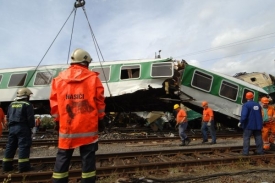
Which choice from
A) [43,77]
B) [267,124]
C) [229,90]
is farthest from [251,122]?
[43,77]

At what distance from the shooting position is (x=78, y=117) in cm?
274

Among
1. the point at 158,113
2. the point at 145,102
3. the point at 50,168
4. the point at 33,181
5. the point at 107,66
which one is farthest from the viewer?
the point at 158,113

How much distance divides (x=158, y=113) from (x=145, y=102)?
1.98 m

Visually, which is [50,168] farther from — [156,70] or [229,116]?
[229,116]

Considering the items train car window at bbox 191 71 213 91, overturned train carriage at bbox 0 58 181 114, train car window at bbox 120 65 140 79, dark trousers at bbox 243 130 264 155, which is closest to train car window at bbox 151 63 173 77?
overturned train carriage at bbox 0 58 181 114

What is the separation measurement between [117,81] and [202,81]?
13.4ft

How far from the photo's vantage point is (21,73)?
39.9ft

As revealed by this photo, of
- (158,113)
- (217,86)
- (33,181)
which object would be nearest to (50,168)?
(33,181)

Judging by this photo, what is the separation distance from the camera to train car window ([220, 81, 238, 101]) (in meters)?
11.5

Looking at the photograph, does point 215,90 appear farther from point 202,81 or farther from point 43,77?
point 43,77

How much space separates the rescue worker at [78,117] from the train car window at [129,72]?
825 centimetres

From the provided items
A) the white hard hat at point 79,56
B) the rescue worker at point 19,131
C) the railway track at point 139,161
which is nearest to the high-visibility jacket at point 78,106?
the white hard hat at point 79,56

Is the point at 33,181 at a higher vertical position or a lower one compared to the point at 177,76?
lower

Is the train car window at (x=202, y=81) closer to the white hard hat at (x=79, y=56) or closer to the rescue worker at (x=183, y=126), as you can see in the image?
the rescue worker at (x=183, y=126)
